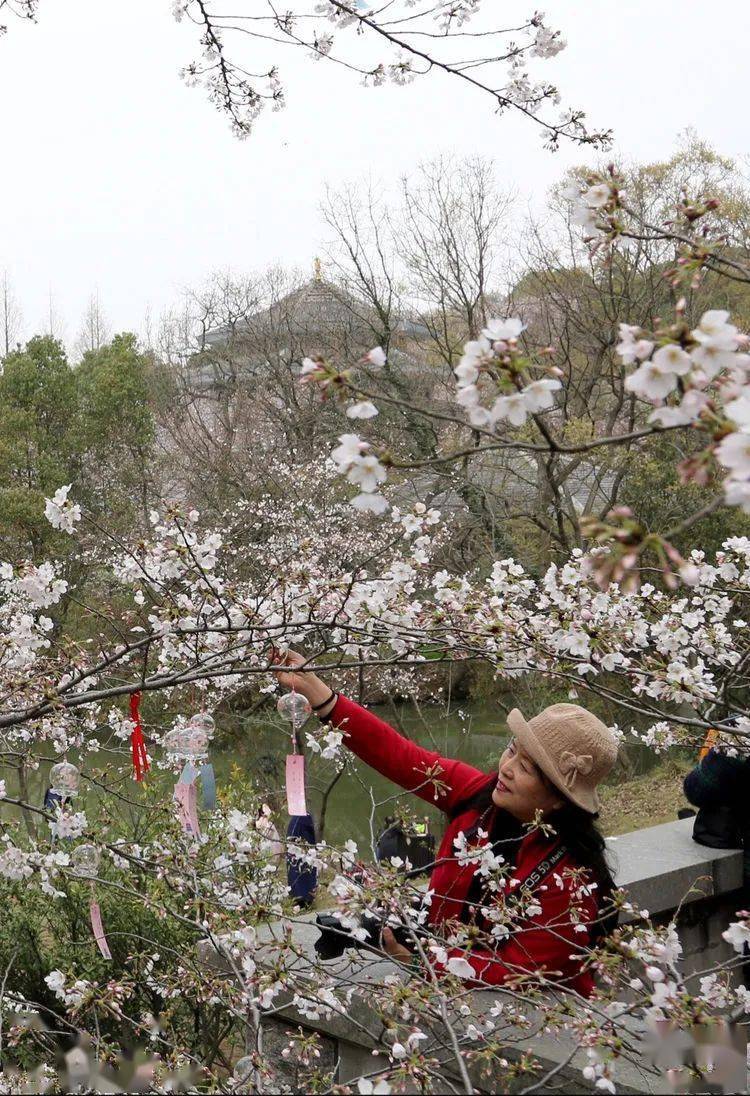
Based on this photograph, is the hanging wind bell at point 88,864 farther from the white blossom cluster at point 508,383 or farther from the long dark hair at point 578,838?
the white blossom cluster at point 508,383

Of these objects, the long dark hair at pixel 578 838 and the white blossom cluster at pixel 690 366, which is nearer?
the white blossom cluster at pixel 690 366

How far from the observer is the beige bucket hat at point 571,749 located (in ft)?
8.96

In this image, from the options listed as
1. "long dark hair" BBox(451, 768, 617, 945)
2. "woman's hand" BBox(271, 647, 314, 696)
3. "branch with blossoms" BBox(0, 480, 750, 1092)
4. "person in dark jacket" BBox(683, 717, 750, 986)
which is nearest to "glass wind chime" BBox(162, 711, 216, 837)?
"branch with blossoms" BBox(0, 480, 750, 1092)

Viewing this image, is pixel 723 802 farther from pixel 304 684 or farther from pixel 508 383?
pixel 508 383

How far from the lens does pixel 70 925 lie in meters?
4.07

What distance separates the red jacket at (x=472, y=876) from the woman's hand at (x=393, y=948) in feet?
0.34

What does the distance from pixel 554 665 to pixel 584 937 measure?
0.82 metres

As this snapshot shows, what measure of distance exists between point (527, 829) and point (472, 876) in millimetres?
187

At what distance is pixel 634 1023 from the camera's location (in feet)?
8.95

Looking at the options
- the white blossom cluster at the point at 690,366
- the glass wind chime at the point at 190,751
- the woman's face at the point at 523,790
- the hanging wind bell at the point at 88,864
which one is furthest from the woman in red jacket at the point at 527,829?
the white blossom cluster at the point at 690,366

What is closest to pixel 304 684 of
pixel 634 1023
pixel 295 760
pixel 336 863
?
pixel 295 760

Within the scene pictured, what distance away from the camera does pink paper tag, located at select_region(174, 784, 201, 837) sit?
9.82 feet

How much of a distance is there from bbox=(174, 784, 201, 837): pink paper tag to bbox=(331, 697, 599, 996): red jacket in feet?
1.66

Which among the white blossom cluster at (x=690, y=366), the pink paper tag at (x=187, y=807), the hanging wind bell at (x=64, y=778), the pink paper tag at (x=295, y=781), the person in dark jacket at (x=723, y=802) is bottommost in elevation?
the person in dark jacket at (x=723, y=802)
